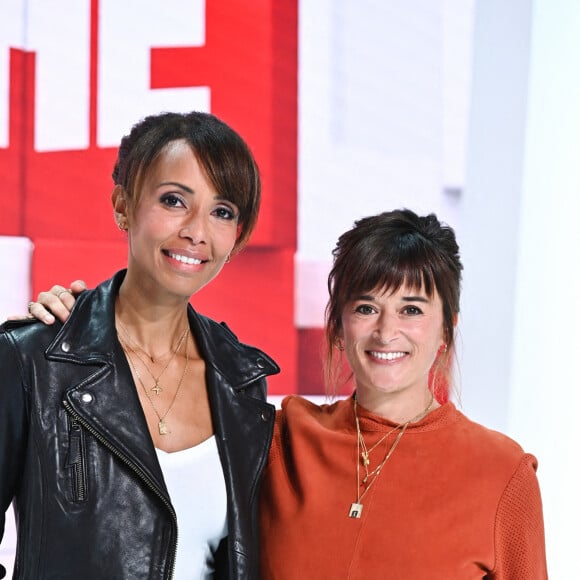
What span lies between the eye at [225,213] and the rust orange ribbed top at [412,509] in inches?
18.7

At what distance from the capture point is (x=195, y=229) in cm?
164

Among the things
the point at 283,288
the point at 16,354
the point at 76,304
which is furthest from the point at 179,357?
the point at 283,288

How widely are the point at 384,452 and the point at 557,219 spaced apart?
72.5 inches

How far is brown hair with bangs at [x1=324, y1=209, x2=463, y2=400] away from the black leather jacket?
0.49 metres

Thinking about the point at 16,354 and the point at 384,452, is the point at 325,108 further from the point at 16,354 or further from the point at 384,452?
the point at 16,354

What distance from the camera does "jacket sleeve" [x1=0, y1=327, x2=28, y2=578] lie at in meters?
1.45

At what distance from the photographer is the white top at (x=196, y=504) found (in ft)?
5.16

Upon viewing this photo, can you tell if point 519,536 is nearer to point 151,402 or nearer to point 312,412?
point 312,412

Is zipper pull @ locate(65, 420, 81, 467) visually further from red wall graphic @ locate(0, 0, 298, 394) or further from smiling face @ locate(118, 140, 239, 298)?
red wall graphic @ locate(0, 0, 298, 394)

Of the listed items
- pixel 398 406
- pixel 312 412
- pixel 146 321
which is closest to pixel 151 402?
pixel 146 321

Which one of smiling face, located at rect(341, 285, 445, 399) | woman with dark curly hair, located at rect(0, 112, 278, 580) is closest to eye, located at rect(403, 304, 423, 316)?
smiling face, located at rect(341, 285, 445, 399)

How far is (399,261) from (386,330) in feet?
0.46

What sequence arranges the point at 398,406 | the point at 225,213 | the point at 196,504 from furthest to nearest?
the point at 398,406 → the point at 225,213 → the point at 196,504

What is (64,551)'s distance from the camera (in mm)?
1455
